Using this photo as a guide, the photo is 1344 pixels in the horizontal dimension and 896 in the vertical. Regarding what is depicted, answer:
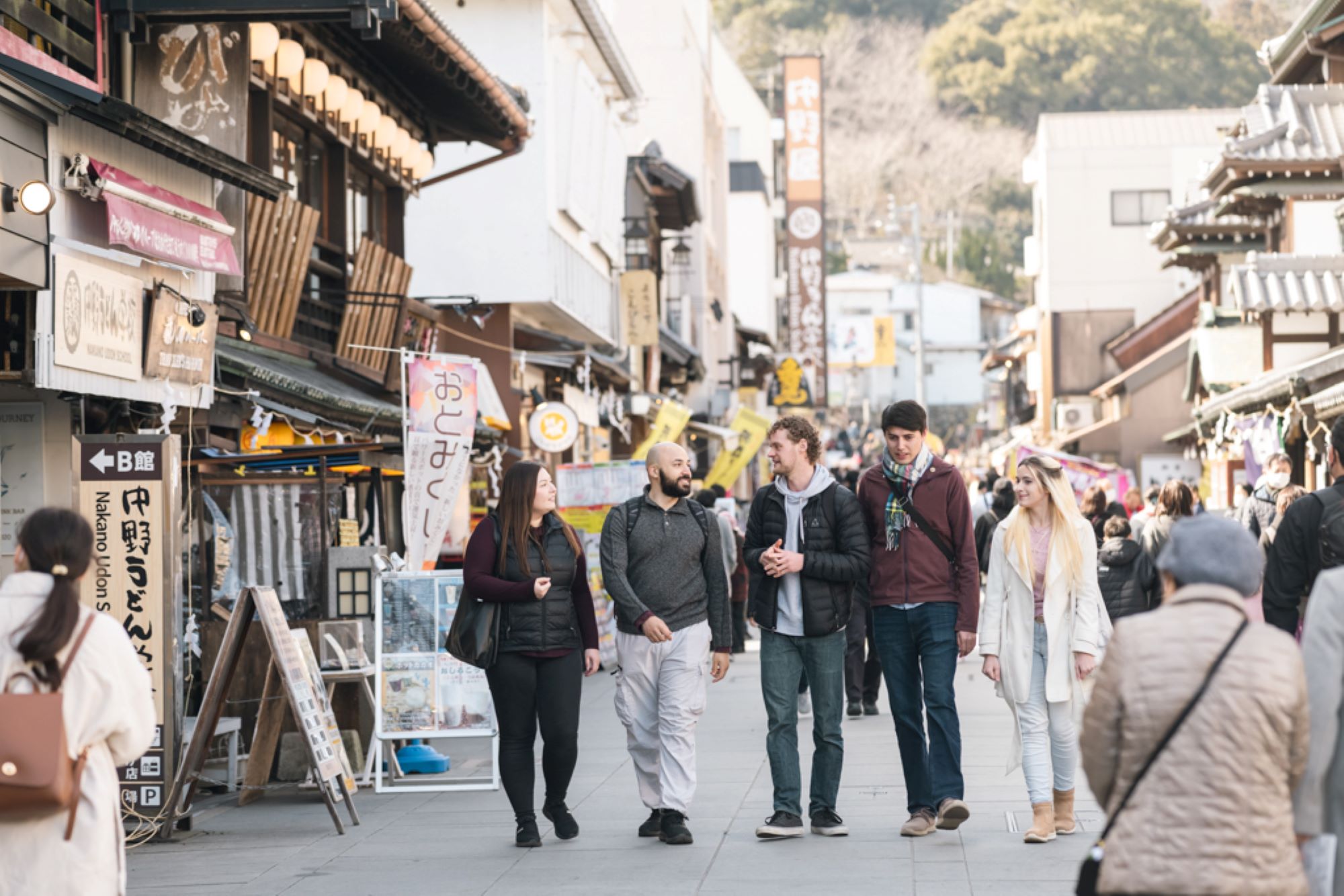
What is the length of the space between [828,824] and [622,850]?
1.06m

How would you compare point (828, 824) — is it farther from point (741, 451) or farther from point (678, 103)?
point (678, 103)

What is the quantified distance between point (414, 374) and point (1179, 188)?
37292mm

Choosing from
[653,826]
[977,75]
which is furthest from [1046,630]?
[977,75]

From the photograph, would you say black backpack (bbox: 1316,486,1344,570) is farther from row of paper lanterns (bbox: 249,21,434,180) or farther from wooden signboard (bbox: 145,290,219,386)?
row of paper lanterns (bbox: 249,21,434,180)

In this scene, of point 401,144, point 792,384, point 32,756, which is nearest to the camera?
point 32,756

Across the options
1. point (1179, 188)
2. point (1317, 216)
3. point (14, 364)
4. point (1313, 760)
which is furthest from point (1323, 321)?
point (1179, 188)

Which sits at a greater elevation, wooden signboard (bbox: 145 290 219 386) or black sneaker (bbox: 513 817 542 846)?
wooden signboard (bbox: 145 290 219 386)

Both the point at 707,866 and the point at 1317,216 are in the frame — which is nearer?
the point at 707,866

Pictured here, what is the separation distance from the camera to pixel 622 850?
8.71m

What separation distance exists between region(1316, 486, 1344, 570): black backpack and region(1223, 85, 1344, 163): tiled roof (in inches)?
600

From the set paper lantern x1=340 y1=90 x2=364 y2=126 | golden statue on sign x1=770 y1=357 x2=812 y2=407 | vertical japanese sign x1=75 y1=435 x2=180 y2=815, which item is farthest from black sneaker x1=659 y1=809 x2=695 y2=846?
golden statue on sign x1=770 y1=357 x2=812 y2=407

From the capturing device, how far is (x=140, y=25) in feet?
36.8

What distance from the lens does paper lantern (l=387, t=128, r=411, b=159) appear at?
17594 millimetres

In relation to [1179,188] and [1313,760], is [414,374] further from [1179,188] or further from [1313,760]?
[1179,188]
